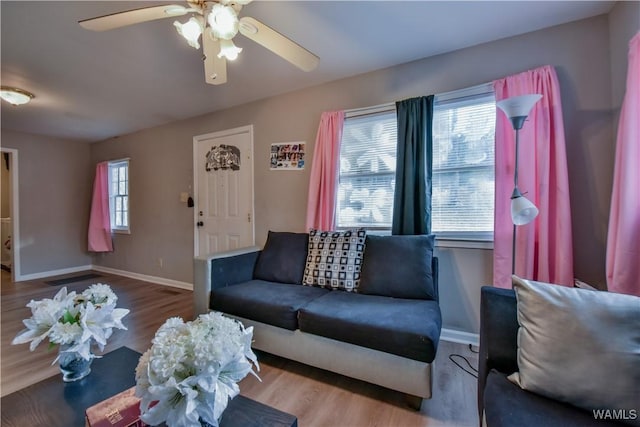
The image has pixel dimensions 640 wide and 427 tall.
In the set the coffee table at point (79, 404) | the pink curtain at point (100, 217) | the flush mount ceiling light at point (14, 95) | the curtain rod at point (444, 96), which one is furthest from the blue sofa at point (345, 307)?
the pink curtain at point (100, 217)

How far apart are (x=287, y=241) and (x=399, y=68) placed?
6.06 ft

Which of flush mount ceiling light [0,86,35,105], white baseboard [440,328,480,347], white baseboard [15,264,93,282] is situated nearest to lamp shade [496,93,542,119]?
white baseboard [440,328,480,347]

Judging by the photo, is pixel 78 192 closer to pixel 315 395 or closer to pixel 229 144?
pixel 229 144

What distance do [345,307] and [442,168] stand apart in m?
1.43

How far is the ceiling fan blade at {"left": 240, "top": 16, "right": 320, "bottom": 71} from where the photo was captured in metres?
1.37

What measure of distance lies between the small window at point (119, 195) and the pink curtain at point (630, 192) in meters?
5.69

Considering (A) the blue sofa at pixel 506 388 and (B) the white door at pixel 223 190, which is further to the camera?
(B) the white door at pixel 223 190

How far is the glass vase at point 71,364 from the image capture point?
1.06 m

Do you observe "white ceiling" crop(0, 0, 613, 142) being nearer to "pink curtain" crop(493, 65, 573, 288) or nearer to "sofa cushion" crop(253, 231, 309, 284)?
"pink curtain" crop(493, 65, 573, 288)

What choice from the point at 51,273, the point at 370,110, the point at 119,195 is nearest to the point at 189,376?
the point at 370,110

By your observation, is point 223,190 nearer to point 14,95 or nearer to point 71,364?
point 14,95

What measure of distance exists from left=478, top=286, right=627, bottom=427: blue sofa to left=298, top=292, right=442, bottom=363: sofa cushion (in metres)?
0.31

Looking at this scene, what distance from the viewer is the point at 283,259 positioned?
2.44m

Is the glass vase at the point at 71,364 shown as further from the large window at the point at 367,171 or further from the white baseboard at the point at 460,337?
the white baseboard at the point at 460,337
